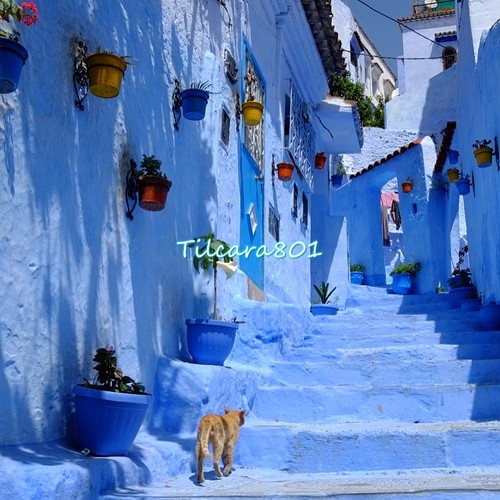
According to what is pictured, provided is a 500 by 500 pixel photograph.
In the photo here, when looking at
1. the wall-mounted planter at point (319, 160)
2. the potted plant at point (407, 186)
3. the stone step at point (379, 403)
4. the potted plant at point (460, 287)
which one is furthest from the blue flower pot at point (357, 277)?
the stone step at point (379, 403)

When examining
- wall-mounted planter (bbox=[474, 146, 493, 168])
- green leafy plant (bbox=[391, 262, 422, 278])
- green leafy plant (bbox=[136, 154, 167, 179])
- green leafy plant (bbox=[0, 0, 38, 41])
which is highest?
wall-mounted planter (bbox=[474, 146, 493, 168])

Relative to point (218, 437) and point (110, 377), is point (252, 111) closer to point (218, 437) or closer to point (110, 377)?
point (218, 437)

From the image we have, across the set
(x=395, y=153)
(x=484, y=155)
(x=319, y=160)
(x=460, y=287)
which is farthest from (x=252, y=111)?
(x=395, y=153)

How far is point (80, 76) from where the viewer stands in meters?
4.21

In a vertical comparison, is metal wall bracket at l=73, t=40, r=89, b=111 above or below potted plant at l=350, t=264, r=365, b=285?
above

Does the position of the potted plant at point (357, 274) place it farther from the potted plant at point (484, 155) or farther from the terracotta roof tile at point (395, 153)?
the potted plant at point (484, 155)

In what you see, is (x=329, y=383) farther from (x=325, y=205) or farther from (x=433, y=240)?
(x=433, y=240)

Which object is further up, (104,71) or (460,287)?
(104,71)

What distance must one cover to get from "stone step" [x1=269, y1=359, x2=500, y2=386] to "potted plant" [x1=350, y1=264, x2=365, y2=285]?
10.7 meters

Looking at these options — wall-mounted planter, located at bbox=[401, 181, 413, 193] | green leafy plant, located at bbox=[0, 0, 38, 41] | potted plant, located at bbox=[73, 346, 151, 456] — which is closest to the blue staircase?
potted plant, located at bbox=[73, 346, 151, 456]

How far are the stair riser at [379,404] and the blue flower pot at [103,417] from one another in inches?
102

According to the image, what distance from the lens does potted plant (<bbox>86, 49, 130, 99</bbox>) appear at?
4145 mm

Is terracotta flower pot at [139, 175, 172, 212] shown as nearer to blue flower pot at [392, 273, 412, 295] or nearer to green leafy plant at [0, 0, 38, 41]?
green leafy plant at [0, 0, 38, 41]

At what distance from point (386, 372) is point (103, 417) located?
385cm
